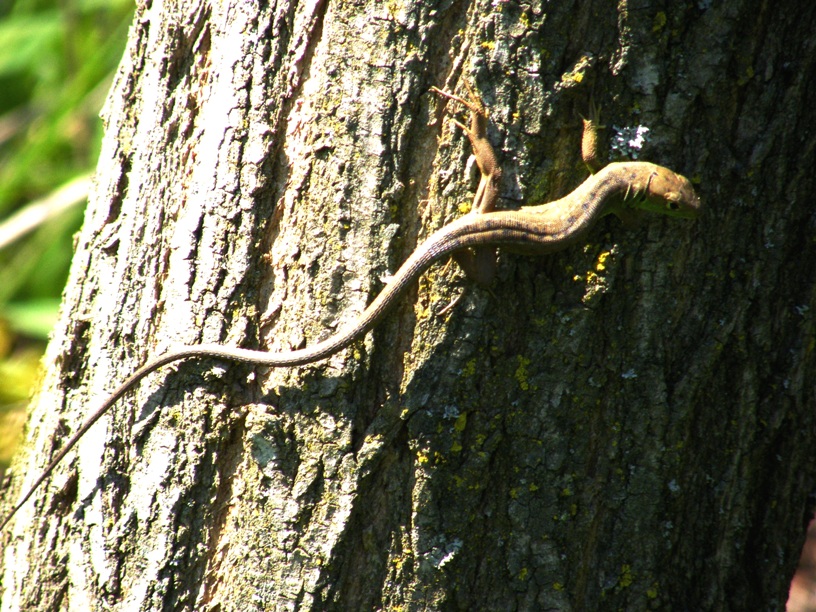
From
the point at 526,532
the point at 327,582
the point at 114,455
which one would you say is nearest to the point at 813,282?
the point at 526,532

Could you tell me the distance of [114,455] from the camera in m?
2.45

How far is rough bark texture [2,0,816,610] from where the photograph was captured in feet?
6.81

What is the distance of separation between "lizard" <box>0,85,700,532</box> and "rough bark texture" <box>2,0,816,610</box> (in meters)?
0.06

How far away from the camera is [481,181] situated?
2135mm

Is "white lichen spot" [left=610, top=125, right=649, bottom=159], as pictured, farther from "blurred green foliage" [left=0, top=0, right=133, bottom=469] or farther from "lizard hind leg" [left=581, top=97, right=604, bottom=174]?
"blurred green foliage" [left=0, top=0, right=133, bottom=469]

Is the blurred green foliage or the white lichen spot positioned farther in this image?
the blurred green foliage

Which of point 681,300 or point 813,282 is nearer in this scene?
point 681,300

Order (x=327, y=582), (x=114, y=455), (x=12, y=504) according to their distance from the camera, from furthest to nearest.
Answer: (x=12, y=504) → (x=114, y=455) → (x=327, y=582)

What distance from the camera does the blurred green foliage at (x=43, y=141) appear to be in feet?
15.1

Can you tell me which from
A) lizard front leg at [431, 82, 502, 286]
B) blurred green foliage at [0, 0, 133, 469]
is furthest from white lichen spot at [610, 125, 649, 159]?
blurred green foliage at [0, 0, 133, 469]

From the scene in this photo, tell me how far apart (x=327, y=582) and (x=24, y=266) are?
12.9ft

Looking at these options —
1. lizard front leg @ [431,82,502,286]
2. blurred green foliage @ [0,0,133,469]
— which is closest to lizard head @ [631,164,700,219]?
lizard front leg @ [431,82,502,286]

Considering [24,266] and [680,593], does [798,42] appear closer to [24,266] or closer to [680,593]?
[680,593]

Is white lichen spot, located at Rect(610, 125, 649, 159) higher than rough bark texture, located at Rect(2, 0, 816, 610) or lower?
higher
